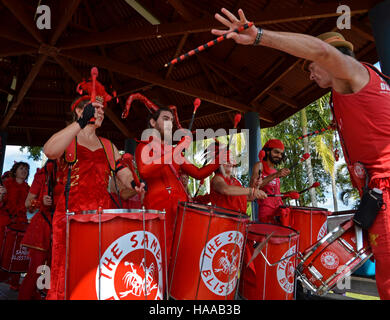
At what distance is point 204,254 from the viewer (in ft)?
7.52

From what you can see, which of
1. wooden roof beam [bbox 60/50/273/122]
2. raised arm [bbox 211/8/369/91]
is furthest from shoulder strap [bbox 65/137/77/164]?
wooden roof beam [bbox 60/50/273/122]

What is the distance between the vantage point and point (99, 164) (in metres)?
2.20

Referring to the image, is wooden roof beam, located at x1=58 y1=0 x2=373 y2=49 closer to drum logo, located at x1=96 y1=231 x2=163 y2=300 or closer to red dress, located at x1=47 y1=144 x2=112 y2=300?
red dress, located at x1=47 y1=144 x2=112 y2=300

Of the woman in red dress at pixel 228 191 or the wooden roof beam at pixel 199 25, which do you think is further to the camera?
the wooden roof beam at pixel 199 25

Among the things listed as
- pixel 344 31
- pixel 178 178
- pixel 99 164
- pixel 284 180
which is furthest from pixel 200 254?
pixel 284 180

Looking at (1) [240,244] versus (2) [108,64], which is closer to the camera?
(1) [240,244]

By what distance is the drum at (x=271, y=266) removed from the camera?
2.91 m

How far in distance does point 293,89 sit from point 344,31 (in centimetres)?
221

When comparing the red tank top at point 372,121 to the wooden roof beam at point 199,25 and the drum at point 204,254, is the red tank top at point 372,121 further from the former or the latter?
the wooden roof beam at point 199,25

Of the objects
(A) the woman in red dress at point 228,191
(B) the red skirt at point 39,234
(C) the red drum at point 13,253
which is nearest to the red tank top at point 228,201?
(A) the woman in red dress at point 228,191

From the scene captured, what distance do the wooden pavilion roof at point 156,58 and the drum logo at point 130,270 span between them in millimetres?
4403

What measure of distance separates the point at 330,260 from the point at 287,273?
1.48 meters

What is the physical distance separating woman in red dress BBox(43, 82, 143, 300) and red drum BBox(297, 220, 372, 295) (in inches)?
47.7
